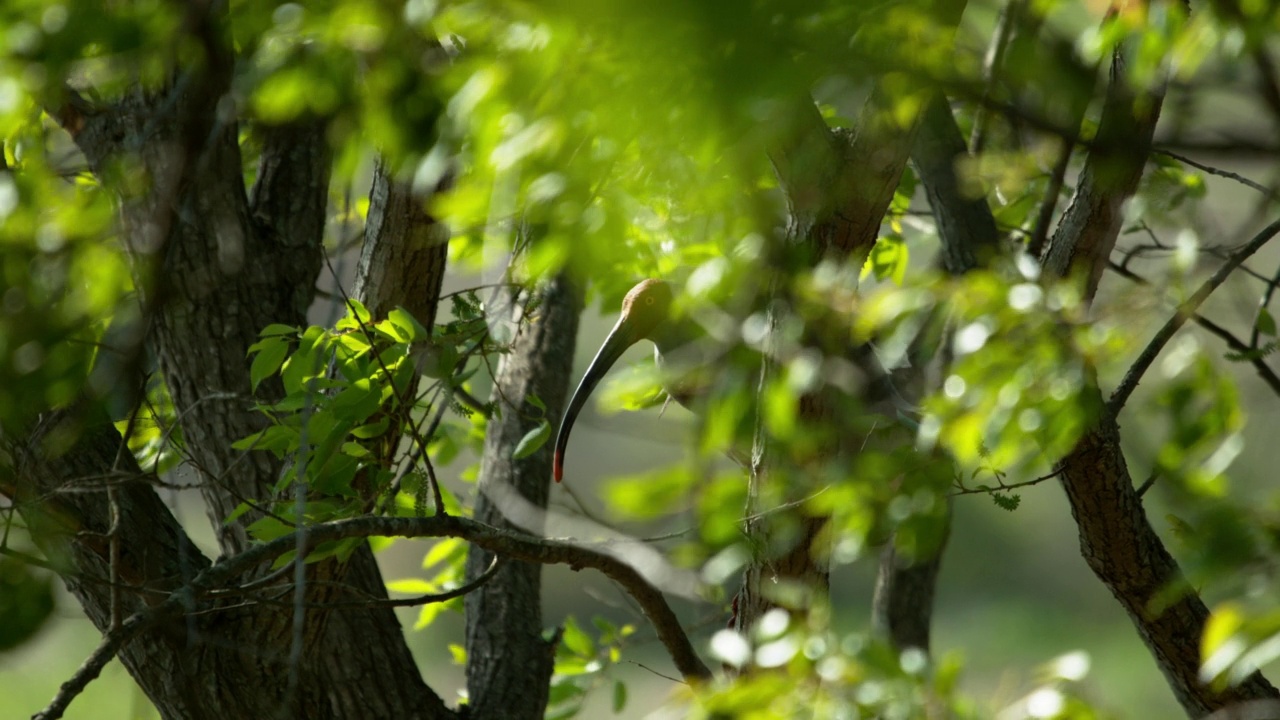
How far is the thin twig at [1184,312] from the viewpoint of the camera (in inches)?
78.2

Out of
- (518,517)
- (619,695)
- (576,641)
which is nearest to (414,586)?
(518,517)

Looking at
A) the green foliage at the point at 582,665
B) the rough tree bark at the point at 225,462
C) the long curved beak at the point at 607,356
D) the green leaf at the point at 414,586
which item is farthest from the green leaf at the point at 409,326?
the green leaf at the point at 414,586

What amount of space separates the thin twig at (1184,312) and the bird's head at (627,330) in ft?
6.78

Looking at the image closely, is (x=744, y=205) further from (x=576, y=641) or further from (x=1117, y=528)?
(x=576, y=641)

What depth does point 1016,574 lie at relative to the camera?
18.9 m

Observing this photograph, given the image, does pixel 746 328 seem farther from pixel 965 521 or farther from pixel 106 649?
pixel 965 521

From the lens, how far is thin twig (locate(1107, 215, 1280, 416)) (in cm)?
199

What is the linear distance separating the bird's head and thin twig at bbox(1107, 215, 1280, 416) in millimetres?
2067

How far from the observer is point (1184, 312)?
1.79 meters

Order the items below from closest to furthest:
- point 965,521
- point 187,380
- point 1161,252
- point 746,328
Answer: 1. point 746,328
2. point 187,380
3. point 1161,252
4. point 965,521

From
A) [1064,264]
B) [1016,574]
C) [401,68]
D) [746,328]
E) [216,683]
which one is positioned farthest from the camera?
[1016,574]

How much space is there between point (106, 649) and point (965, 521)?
53.6 ft

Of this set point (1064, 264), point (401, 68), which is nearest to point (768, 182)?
point (1064, 264)

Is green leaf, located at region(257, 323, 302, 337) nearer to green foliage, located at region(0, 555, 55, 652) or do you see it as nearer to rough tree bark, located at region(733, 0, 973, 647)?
green foliage, located at region(0, 555, 55, 652)
